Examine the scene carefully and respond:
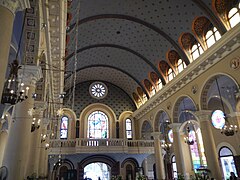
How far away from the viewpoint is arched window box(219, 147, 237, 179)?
1554 centimetres

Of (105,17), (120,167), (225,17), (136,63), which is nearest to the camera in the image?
(225,17)

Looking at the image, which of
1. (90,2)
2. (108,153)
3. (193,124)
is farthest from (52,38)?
(193,124)

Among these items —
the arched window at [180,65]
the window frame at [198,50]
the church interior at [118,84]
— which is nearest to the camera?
the church interior at [118,84]

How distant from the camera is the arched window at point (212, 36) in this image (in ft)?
35.0

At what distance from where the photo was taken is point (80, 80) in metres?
21.5

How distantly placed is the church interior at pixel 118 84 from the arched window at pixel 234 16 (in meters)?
0.05

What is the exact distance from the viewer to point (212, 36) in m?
11.0

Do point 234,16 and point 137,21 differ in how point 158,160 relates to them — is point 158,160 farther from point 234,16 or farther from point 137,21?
point 234,16

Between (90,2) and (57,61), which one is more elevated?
(90,2)

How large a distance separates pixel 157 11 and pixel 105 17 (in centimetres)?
320

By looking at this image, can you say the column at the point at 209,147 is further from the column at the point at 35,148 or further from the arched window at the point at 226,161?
the column at the point at 35,148

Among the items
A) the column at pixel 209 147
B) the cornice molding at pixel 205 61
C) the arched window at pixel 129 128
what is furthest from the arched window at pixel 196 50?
the arched window at pixel 129 128

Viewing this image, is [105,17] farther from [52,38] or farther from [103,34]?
[52,38]

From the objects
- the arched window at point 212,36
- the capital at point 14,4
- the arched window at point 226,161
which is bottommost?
the arched window at point 226,161
